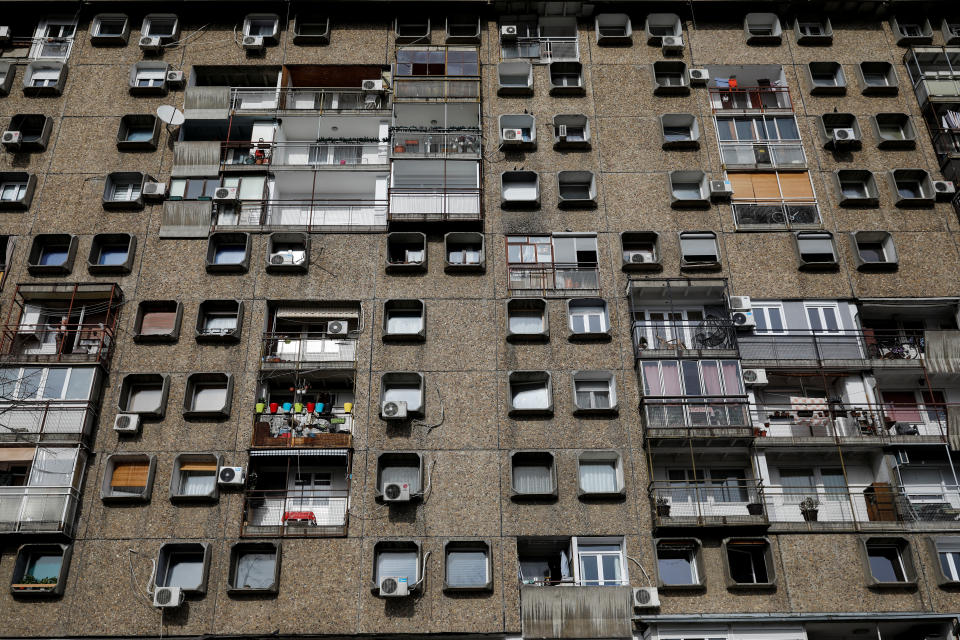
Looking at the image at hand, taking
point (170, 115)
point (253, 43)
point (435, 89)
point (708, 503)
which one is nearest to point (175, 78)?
point (170, 115)

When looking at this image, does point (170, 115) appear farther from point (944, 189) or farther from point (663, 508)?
point (944, 189)

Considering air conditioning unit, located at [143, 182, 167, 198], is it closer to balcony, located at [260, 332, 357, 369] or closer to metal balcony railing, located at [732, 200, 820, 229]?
balcony, located at [260, 332, 357, 369]

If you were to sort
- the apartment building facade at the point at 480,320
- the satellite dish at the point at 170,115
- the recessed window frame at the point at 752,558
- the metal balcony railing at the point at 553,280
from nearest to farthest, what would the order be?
1. the recessed window frame at the point at 752,558
2. the apartment building facade at the point at 480,320
3. the metal balcony railing at the point at 553,280
4. the satellite dish at the point at 170,115

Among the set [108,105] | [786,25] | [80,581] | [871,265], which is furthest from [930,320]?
[108,105]

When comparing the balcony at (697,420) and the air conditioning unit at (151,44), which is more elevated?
the air conditioning unit at (151,44)

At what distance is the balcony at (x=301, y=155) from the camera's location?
28.8 metres

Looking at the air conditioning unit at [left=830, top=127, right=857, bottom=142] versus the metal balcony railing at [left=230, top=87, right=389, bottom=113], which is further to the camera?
the metal balcony railing at [left=230, top=87, right=389, bottom=113]

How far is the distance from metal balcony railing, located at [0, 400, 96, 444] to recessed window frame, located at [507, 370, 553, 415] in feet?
37.5

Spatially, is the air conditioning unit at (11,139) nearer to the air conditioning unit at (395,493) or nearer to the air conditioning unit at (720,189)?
the air conditioning unit at (395,493)

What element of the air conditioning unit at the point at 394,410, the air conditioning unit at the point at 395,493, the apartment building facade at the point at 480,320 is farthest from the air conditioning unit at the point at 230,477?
the air conditioning unit at the point at 394,410

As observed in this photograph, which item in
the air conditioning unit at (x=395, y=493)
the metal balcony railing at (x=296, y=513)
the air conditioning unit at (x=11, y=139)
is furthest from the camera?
the air conditioning unit at (x=11, y=139)

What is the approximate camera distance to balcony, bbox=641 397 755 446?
23156 millimetres

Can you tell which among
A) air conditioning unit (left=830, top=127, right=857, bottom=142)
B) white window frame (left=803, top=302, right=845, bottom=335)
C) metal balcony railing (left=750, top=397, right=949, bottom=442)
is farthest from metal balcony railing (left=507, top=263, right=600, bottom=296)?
air conditioning unit (left=830, top=127, right=857, bottom=142)

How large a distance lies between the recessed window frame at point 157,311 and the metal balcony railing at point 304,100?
7.96 meters
